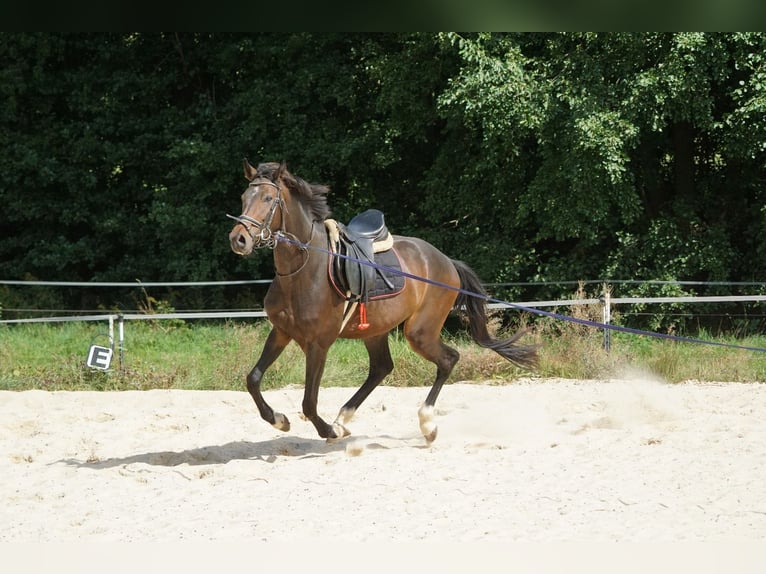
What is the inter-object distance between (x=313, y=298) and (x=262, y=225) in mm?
774

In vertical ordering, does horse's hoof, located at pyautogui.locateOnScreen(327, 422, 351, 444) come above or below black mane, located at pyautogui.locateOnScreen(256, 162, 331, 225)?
below

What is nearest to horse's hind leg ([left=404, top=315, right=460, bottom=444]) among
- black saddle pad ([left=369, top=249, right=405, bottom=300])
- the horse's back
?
the horse's back

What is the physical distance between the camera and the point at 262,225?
21.3 ft

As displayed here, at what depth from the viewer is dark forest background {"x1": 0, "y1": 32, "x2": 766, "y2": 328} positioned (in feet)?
46.2

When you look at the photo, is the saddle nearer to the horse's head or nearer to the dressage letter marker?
the horse's head

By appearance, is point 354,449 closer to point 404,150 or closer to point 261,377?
point 261,377

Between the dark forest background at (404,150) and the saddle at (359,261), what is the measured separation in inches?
265

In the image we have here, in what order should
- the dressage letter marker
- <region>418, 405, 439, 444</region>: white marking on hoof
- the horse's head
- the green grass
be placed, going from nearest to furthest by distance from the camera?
the horse's head < <region>418, 405, 439, 444</region>: white marking on hoof < the dressage letter marker < the green grass

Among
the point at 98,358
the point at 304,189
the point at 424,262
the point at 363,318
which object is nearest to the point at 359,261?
the point at 363,318

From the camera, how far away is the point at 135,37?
1983cm

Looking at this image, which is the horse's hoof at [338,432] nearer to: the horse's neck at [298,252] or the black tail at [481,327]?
the horse's neck at [298,252]

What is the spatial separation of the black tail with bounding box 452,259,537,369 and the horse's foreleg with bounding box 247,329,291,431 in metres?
2.16

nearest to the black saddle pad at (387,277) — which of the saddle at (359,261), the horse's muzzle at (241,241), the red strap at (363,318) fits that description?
the saddle at (359,261)

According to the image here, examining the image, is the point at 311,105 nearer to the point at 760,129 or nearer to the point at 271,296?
the point at 760,129
